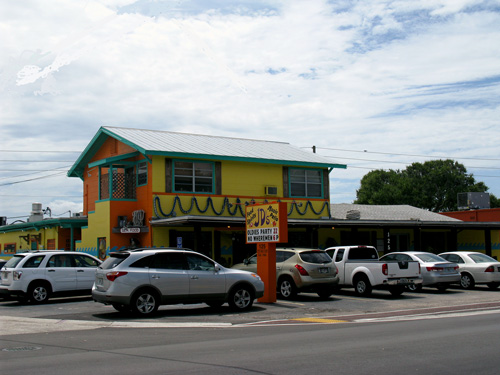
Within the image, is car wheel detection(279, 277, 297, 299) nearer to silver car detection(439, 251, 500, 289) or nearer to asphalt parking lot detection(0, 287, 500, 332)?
asphalt parking lot detection(0, 287, 500, 332)

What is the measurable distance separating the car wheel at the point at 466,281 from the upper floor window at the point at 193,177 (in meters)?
11.5

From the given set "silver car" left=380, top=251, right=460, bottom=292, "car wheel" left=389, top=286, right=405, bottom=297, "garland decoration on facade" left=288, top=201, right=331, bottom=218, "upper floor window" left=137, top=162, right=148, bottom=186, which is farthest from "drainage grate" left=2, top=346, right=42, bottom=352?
"garland decoration on facade" left=288, top=201, right=331, bottom=218

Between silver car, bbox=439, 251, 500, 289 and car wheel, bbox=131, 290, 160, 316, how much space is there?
1339 cm

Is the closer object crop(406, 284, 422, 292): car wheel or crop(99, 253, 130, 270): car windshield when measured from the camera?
crop(99, 253, 130, 270): car windshield

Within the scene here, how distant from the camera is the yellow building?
86.8 feet

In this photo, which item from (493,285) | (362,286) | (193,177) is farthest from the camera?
(193,177)

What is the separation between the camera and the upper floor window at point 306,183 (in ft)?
100

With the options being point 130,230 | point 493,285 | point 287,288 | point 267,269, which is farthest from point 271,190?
point 267,269

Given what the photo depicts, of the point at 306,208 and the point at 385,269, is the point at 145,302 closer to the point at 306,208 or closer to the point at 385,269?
the point at 385,269

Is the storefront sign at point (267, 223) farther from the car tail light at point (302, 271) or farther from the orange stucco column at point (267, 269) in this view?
the car tail light at point (302, 271)

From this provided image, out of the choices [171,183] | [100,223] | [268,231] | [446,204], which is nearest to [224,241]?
[171,183]

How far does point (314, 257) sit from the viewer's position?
19625mm

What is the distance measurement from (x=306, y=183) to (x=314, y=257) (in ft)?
38.1

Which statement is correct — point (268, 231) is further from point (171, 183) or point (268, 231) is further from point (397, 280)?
point (171, 183)
